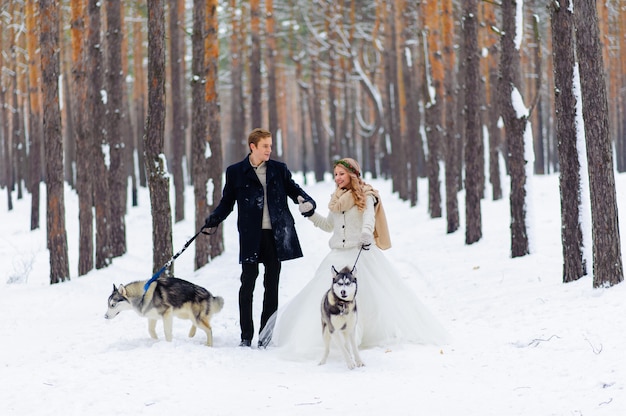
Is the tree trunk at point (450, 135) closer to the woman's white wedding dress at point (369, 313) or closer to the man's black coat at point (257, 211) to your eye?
the woman's white wedding dress at point (369, 313)

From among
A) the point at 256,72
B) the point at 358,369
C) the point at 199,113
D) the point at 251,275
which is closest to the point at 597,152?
the point at 358,369

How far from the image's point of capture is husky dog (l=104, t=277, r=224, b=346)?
21.8 ft

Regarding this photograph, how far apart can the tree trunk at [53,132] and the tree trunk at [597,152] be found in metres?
8.96

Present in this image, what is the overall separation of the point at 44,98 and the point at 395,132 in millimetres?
17423

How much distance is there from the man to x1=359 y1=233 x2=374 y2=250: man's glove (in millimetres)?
702

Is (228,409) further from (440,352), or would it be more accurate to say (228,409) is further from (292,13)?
(292,13)

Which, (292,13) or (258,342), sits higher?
(292,13)

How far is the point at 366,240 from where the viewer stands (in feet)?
20.8

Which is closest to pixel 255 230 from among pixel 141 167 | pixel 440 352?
pixel 440 352

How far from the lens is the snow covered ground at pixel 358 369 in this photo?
468 centimetres

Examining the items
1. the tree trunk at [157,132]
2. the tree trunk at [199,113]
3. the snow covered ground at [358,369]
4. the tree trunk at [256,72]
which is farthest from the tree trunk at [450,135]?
the tree trunk at [157,132]

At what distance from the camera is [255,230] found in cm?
666

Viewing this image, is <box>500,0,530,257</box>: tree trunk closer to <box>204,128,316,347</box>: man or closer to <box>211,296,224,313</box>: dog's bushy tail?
<box>204,128,316,347</box>: man

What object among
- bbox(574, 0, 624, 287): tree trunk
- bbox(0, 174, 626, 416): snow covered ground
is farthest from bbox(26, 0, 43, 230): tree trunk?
bbox(574, 0, 624, 287): tree trunk
